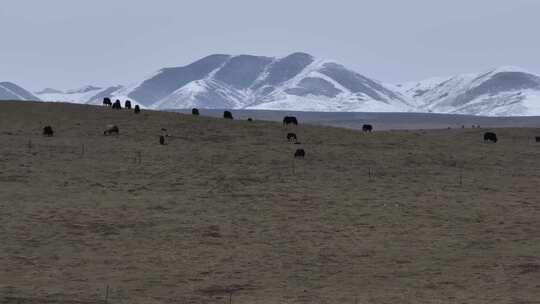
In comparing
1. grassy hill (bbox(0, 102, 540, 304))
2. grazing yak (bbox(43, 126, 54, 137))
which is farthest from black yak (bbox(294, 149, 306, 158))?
grazing yak (bbox(43, 126, 54, 137))

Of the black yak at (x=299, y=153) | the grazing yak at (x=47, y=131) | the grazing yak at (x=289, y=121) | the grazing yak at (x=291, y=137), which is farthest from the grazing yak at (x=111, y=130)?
the grazing yak at (x=289, y=121)

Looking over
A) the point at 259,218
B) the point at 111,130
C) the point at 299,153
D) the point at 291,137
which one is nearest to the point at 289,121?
the point at 291,137

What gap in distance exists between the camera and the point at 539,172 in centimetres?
5981

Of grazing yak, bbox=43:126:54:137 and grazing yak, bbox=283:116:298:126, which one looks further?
grazing yak, bbox=283:116:298:126

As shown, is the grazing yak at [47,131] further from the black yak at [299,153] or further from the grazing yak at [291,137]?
the black yak at [299,153]

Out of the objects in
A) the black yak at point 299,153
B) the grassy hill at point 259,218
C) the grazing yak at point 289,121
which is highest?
the grazing yak at point 289,121

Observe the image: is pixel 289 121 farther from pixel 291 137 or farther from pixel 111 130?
pixel 111 130

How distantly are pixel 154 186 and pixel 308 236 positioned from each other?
12311 mm

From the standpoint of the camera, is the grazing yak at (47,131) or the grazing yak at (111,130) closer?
the grazing yak at (47,131)

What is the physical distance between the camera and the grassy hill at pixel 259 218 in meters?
32.2

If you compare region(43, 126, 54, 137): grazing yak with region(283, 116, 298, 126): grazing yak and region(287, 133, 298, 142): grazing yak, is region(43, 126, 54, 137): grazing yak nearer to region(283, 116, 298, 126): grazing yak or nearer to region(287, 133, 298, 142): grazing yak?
region(287, 133, 298, 142): grazing yak

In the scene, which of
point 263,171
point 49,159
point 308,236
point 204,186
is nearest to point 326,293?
point 308,236

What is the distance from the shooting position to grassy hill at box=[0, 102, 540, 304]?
32250 mm

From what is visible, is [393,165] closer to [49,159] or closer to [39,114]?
[49,159]
